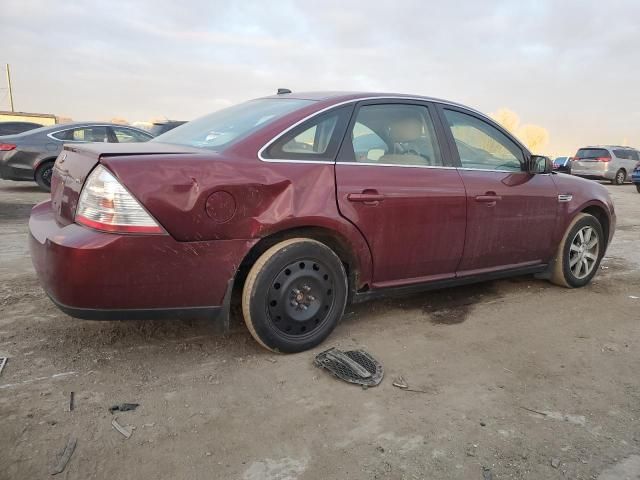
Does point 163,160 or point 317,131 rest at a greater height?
point 317,131

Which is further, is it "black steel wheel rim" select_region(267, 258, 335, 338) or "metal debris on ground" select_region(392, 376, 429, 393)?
"black steel wheel rim" select_region(267, 258, 335, 338)

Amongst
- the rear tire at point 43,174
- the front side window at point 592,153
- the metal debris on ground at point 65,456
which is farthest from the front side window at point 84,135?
the front side window at point 592,153

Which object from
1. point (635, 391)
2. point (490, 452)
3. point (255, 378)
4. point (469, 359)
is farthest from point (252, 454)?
point (635, 391)

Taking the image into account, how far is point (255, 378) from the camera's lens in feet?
9.09

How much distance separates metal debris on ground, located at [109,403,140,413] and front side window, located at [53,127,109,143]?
8.30 m

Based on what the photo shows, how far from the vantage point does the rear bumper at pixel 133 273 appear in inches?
95.9

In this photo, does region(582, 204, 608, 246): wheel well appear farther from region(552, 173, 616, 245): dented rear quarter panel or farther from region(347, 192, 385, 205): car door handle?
region(347, 192, 385, 205): car door handle

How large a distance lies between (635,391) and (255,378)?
2.09 metres

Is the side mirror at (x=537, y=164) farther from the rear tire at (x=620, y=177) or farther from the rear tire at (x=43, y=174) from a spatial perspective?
the rear tire at (x=620, y=177)

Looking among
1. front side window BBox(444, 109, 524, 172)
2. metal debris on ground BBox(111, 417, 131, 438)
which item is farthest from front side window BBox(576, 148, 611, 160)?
metal debris on ground BBox(111, 417, 131, 438)

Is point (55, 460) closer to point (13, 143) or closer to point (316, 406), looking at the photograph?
point (316, 406)

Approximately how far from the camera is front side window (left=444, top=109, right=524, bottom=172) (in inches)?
148

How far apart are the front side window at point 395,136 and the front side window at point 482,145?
0.82 ft

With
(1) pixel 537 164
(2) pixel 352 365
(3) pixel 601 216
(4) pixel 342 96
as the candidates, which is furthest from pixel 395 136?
(3) pixel 601 216
